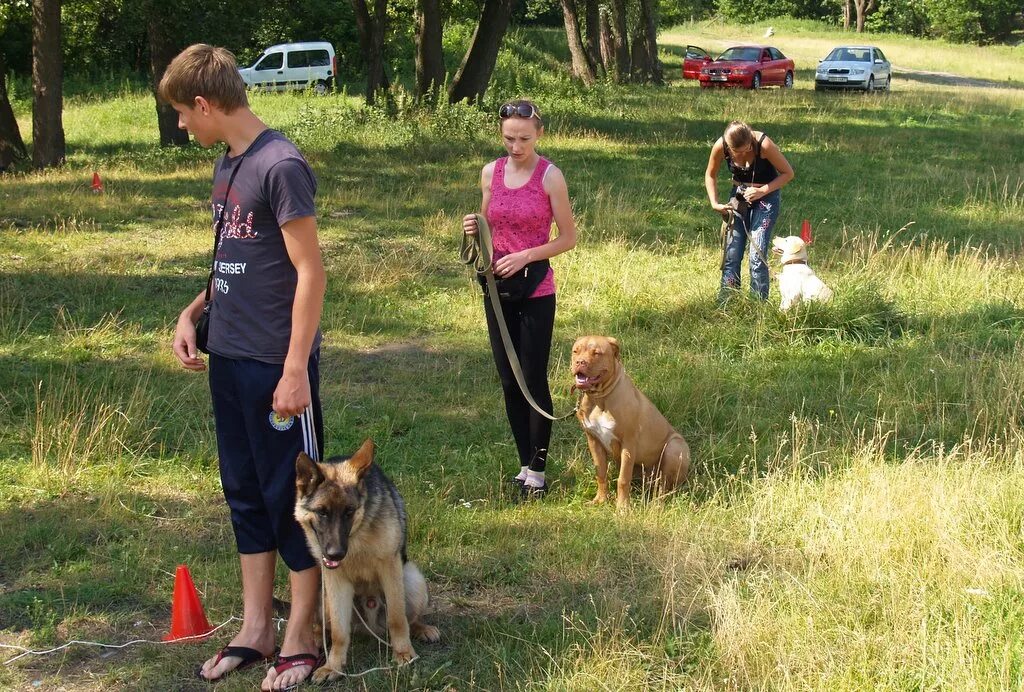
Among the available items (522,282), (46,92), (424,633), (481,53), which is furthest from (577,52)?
(424,633)

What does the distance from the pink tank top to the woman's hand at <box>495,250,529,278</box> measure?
0.19 metres

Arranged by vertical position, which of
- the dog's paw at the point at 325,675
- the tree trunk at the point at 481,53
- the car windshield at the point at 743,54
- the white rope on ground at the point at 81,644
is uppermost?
the car windshield at the point at 743,54

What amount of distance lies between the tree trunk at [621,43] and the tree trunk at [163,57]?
17359 mm

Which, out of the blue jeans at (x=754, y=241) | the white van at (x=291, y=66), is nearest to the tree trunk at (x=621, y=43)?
the white van at (x=291, y=66)

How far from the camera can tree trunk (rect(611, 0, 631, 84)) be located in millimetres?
35750

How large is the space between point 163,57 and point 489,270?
56.4ft

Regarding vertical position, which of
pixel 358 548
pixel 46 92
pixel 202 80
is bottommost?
pixel 358 548

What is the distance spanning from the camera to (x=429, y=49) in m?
21.8

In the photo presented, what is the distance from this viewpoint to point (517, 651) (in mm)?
4211

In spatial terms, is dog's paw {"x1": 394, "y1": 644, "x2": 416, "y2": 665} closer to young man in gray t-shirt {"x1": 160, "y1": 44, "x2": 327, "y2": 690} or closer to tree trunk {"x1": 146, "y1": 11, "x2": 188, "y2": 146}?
young man in gray t-shirt {"x1": 160, "y1": 44, "x2": 327, "y2": 690}

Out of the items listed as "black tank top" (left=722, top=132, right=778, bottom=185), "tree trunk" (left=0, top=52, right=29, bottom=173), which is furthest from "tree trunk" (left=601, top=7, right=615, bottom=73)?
"black tank top" (left=722, top=132, right=778, bottom=185)

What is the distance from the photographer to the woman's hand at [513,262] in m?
5.48

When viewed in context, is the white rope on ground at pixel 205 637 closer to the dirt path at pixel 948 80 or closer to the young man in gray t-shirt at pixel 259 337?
the young man in gray t-shirt at pixel 259 337

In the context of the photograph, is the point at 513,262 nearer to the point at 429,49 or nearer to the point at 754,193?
the point at 754,193
